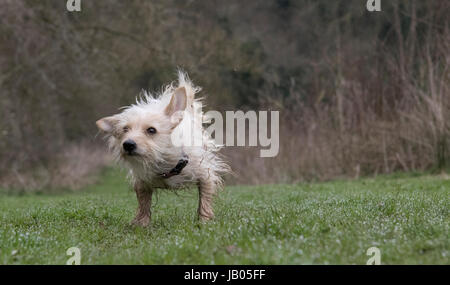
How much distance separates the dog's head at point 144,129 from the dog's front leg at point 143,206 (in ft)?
2.36

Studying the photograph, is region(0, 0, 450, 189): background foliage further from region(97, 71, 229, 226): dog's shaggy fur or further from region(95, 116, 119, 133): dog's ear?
region(95, 116, 119, 133): dog's ear

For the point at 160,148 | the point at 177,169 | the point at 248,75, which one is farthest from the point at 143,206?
the point at 248,75

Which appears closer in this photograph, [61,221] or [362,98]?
[61,221]

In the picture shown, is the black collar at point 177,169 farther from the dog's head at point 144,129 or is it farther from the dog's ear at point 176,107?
the dog's ear at point 176,107

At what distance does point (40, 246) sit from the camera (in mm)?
5652

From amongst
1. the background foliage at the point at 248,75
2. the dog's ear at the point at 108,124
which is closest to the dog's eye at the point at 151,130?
the dog's ear at the point at 108,124

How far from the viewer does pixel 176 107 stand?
7145 mm

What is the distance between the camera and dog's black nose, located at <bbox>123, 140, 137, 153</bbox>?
21.1 ft

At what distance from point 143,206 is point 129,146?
1.28 m

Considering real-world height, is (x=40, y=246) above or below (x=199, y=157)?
below

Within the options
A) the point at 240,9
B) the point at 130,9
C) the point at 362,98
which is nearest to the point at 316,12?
the point at 240,9

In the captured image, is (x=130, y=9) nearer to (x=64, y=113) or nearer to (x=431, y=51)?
(x=64, y=113)

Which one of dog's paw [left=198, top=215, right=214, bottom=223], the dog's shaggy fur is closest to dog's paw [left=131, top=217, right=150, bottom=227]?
the dog's shaggy fur
